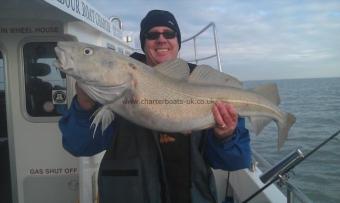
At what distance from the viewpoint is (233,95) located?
2.95 meters

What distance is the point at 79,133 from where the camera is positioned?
2881 millimetres

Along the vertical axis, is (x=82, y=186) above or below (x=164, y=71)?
below

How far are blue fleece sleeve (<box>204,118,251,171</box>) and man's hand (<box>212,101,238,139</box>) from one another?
0.13m

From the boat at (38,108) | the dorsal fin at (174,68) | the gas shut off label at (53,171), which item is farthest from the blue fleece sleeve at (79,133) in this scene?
the gas shut off label at (53,171)

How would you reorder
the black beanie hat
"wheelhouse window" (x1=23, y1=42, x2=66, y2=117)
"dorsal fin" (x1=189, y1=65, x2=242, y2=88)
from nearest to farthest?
"dorsal fin" (x1=189, y1=65, x2=242, y2=88) < the black beanie hat < "wheelhouse window" (x1=23, y1=42, x2=66, y2=117)

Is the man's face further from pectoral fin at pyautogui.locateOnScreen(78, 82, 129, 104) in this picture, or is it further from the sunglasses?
pectoral fin at pyautogui.locateOnScreen(78, 82, 129, 104)

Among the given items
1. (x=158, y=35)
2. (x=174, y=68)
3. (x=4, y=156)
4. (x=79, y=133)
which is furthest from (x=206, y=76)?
(x=4, y=156)

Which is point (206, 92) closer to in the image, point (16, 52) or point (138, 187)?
point (138, 187)

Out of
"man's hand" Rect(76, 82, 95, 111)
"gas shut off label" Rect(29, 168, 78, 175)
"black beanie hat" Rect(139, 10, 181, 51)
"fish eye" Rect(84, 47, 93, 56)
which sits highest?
"black beanie hat" Rect(139, 10, 181, 51)

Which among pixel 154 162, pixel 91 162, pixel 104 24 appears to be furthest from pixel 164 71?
pixel 104 24

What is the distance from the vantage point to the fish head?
2475mm

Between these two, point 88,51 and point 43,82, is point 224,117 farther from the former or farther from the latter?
point 43,82

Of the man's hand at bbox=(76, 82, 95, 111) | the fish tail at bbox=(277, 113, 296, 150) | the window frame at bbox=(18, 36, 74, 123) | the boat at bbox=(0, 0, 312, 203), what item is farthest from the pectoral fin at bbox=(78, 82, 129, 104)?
the window frame at bbox=(18, 36, 74, 123)

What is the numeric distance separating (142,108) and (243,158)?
103cm
